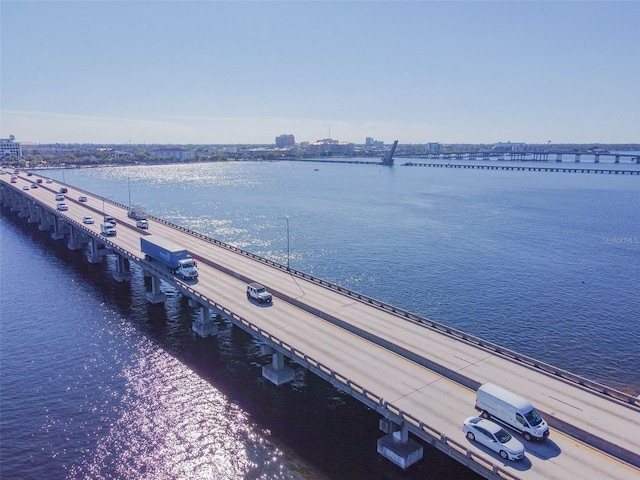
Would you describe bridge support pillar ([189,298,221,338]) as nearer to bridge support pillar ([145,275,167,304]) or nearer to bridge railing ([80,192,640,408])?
bridge railing ([80,192,640,408])

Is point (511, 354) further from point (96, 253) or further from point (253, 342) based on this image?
point (96, 253)

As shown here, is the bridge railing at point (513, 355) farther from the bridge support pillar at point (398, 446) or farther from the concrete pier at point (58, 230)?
the concrete pier at point (58, 230)

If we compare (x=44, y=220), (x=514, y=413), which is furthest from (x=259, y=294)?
(x=44, y=220)

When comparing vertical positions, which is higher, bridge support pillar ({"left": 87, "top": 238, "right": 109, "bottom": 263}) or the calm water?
bridge support pillar ({"left": 87, "top": 238, "right": 109, "bottom": 263})

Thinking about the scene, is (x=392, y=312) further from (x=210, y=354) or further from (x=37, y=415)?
(x=37, y=415)

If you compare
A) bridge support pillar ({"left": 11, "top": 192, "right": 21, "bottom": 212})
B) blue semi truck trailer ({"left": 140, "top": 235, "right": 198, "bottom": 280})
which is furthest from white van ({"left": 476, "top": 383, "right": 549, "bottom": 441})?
bridge support pillar ({"left": 11, "top": 192, "right": 21, "bottom": 212})

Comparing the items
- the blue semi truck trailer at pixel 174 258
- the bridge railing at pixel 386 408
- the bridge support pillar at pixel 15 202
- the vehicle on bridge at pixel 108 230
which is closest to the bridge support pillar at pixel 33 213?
the bridge support pillar at pixel 15 202

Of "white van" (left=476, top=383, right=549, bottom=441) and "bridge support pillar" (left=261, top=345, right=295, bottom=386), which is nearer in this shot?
"white van" (left=476, top=383, right=549, bottom=441)

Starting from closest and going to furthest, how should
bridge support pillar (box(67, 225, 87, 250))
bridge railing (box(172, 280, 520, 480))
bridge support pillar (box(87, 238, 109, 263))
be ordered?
bridge railing (box(172, 280, 520, 480)) < bridge support pillar (box(87, 238, 109, 263)) < bridge support pillar (box(67, 225, 87, 250))
